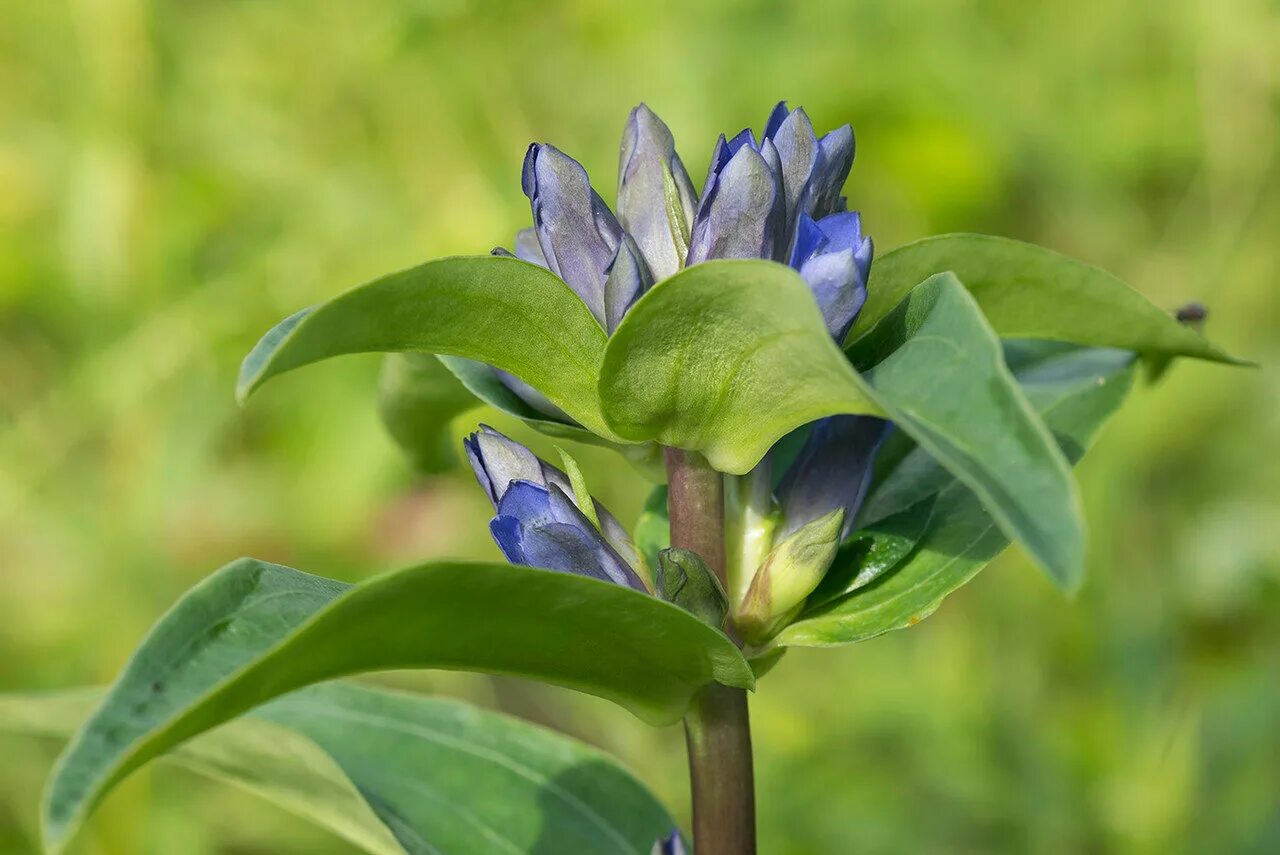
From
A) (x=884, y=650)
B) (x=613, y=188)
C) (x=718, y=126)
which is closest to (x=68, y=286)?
(x=613, y=188)

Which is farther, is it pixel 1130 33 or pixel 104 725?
pixel 1130 33

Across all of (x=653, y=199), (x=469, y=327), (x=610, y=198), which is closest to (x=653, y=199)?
(x=653, y=199)

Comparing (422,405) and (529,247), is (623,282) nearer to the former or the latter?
(529,247)

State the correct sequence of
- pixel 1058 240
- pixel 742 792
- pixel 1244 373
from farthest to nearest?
pixel 1058 240
pixel 1244 373
pixel 742 792

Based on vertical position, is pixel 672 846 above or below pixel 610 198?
below

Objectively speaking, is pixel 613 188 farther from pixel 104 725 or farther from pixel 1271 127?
pixel 104 725

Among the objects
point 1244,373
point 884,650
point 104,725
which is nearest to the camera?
point 104,725
